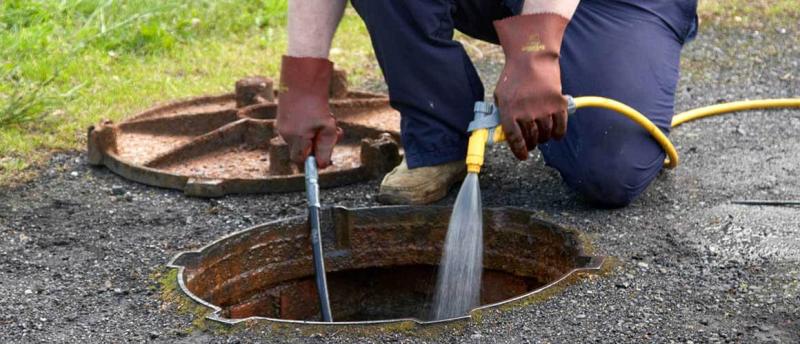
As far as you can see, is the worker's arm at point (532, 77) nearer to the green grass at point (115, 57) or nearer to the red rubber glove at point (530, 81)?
the red rubber glove at point (530, 81)

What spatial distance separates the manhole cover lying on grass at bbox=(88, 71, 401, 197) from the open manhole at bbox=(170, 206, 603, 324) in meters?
0.31

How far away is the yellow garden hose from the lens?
9.00ft

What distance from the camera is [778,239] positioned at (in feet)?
9.89

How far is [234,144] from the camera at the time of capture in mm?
4012

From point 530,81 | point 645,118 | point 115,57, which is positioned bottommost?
point 115,57

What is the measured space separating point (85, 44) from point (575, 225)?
2.64m

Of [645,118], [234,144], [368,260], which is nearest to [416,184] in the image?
[368,260]

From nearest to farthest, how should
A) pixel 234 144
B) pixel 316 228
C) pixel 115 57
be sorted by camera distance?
pixel 316 228
pixel 234 144
pixel 115 57

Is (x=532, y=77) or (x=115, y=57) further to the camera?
(x=115, y=57)

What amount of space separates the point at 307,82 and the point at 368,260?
1.96 feet

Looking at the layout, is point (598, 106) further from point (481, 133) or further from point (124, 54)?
point (124, 54)

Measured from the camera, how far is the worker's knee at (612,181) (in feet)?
10.6

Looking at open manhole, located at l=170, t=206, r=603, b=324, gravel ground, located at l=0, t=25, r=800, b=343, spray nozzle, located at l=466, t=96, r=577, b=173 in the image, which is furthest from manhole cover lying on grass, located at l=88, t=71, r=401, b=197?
spray nozzle, located at l=466, t=96, r=577, b=173

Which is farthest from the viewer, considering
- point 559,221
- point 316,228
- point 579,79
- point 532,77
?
point 579,79
